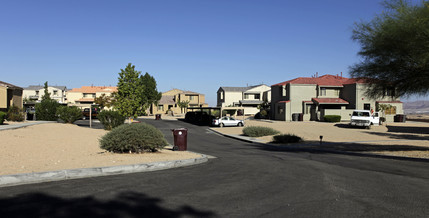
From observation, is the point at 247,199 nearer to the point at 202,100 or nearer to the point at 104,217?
the point at 104,217

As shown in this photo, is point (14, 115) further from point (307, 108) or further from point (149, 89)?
point (149, 89)

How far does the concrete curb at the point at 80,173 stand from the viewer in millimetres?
7453

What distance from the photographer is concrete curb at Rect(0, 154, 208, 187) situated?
24.5 feet

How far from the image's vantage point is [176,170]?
9703 millimetres

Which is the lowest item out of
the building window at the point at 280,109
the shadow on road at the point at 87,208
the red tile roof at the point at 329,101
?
the shadow on road at the point at 87,208

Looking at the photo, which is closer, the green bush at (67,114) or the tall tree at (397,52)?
the tall tree at (397,52)

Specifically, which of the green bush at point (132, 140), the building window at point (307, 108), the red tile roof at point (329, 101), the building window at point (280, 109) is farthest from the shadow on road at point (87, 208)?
the building window at point (280, 109)

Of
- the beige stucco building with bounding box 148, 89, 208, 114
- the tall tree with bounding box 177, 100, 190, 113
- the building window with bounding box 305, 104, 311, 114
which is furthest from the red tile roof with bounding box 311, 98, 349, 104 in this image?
the beige stucco building with bounding box 148, 89, 208, 114

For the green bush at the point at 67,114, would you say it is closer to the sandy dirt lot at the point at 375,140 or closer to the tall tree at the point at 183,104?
the sandy dirt lot at the point at 375,140

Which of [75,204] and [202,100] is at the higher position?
[202,100]

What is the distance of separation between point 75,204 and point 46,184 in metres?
2.13

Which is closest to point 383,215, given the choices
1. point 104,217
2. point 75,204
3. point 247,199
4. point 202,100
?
point 247,199

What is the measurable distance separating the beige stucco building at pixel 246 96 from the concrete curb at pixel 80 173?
5960cm

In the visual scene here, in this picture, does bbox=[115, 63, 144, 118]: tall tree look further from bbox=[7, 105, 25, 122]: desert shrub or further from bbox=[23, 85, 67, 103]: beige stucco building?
bbox=[23, 85, 67, 103]: beige stucco building
